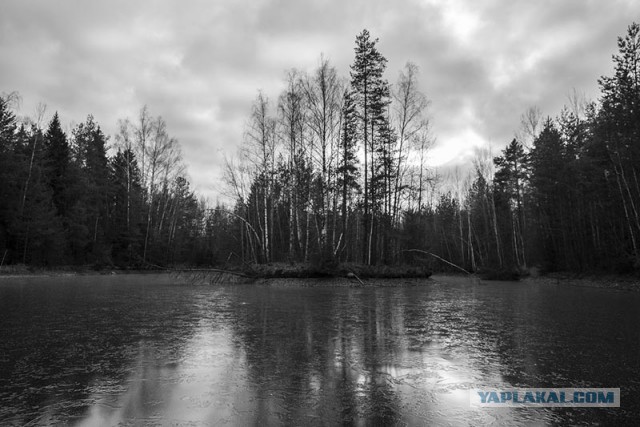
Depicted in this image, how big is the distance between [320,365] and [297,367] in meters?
0.29

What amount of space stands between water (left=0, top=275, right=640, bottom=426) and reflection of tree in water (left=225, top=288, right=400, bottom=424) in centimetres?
2

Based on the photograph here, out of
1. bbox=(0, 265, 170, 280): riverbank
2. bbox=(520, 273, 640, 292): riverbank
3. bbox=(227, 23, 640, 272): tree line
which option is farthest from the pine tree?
bbox=(0, 265, 170, 280): riverbank

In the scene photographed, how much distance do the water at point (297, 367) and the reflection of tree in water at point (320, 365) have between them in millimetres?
19

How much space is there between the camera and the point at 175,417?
2930 millimetres

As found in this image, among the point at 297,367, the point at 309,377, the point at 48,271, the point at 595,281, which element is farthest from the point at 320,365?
the point at 48,271

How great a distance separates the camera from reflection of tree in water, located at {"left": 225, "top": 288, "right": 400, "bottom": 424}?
3.11 m

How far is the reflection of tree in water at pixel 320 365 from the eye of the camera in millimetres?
3111

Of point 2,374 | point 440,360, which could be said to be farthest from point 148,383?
point 440,360

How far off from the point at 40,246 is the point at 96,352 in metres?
33.3

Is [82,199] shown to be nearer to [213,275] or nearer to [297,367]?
[213,275]

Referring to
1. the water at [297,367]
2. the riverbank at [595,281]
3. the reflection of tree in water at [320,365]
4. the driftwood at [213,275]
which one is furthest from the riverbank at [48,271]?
the riverbank at [595,281]

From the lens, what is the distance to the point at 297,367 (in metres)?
4.46

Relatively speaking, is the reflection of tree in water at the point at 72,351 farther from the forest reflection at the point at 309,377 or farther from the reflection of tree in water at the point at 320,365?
the reflection of tree in water at the point at 320,365

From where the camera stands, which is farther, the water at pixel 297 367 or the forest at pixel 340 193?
the forest at pixel 340 193
